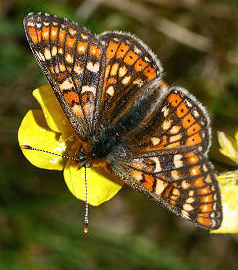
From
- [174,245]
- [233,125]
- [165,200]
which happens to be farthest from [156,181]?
[174,245]

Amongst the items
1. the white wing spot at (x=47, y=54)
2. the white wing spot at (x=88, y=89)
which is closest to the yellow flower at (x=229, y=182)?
the white wing spot at (x=88, y=89)

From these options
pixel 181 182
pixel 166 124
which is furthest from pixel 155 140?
pixel 181 182

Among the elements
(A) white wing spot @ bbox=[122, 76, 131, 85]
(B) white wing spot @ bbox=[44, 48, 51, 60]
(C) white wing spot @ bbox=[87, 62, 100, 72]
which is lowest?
(A) white wing spot @ bbox=[122, 76, 131, 85]

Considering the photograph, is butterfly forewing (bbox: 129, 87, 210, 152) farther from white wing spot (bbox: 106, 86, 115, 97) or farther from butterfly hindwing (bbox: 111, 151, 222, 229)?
white wing spot (bbox: 106, 86, 115, 97)

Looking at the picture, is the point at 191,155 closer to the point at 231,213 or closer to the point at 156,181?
the point at 156,181

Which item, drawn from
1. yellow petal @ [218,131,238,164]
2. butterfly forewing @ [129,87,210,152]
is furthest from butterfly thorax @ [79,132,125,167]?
yellow petal @ [218,131,238,164]

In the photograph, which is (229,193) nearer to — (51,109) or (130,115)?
(130,115)

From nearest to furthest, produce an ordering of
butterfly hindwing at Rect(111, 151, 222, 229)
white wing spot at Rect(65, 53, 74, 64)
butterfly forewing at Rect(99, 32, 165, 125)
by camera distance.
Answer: butterfly hindwing at Rect(111, 151, 222, 229)
white wing spot at Rect(65, 53, 74, 64)
butterfly forewing at Rect(99, 32, 165, 125)
